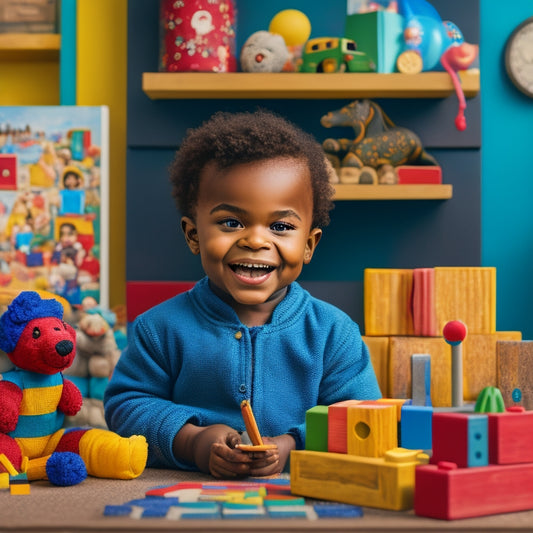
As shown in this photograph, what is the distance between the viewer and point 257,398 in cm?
90

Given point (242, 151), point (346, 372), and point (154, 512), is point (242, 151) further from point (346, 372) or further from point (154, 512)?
point (154, 512)

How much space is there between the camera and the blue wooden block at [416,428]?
67 centimetres

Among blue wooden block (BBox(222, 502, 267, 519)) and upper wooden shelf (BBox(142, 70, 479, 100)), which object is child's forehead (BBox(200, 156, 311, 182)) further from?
upper wooden shelf (BBox(142, 70, 479, 100))

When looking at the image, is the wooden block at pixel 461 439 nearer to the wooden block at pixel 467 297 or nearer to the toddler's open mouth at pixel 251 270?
the toddler's open mouth at pixel 251 270

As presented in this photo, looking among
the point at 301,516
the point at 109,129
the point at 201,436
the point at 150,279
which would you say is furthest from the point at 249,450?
the point at 109,129

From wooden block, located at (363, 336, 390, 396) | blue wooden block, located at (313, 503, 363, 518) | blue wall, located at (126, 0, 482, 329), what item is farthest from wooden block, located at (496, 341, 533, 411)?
blue wall, located at (126, 0, 482, 329)

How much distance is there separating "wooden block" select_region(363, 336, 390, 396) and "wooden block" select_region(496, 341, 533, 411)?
0.25 meters

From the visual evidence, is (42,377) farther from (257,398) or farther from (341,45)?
(341,45)

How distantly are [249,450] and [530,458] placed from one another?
0.78 ft

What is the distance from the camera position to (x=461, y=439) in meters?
0.59

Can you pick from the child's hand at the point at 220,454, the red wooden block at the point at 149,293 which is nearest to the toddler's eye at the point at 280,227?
the child's hand at the point at 220,454

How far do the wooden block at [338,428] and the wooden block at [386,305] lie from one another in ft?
2.06

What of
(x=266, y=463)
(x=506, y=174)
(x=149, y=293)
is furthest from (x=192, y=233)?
(x=506, y=174)

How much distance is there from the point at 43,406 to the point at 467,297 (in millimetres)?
659
